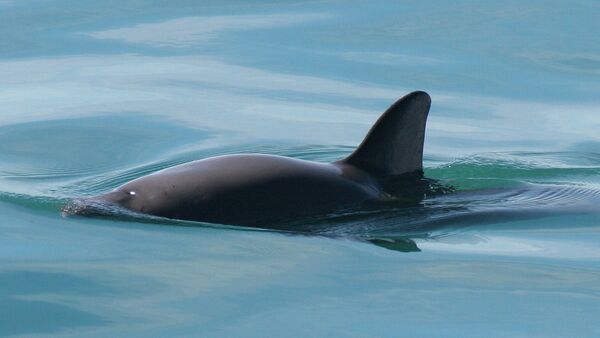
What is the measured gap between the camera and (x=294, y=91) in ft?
42.8

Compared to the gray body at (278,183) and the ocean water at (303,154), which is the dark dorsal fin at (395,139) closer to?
the gray body at (278,183)

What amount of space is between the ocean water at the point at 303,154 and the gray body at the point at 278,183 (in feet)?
0.47

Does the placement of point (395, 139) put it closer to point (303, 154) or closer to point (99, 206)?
point (99, 206)

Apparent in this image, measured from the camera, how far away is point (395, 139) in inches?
313

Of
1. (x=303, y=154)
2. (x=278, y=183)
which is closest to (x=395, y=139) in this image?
(x=278, y=183)

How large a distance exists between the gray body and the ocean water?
142 millimetres

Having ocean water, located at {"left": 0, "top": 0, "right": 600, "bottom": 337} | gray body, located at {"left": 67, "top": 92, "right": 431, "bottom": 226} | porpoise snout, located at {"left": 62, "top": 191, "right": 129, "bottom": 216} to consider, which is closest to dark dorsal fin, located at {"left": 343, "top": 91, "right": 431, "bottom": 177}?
gray body, located at {"left": 67, "top": 92, "right": 431, "bottom": 226}

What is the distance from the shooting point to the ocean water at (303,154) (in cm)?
596

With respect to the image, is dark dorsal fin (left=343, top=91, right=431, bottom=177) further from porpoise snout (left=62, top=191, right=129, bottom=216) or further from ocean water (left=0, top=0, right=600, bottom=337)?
porpoise snout (left=62, top=191, right=129, bottom=216)

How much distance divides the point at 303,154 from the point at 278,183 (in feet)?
9.34

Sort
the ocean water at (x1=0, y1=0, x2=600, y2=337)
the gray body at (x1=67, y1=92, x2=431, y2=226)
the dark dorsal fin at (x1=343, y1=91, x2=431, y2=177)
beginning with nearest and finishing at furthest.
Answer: the ocean water at (x1=0, y1=0, x2=600, y2=337) < the gray body at (x1=67, y1=92, x2=431, y2=226) < the dark dorsal fin at (x1=343, y1=91, x2=431, y2=177)

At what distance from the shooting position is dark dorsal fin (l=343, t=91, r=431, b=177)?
310 inches

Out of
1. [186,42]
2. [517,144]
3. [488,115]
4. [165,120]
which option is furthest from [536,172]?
[186,42]

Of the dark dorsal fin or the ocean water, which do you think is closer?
the ocean water
